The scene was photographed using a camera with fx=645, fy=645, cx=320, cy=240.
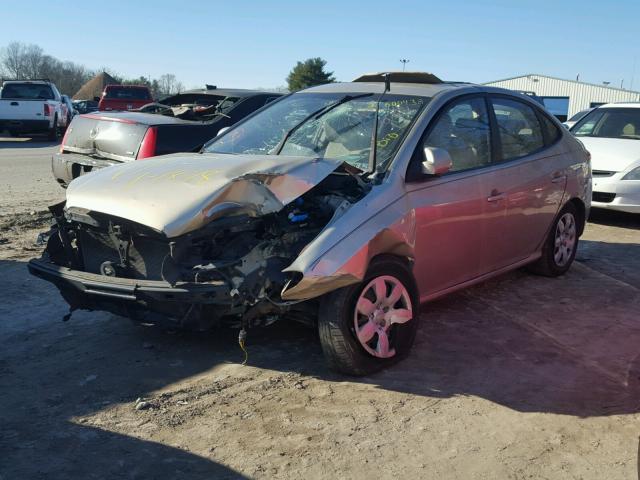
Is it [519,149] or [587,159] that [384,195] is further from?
[587,159]

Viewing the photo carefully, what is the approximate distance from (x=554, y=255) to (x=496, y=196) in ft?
5.07

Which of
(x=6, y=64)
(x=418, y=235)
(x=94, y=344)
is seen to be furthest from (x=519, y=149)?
(x=6, y=64)

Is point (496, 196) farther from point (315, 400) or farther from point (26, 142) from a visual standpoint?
point (26, 142)

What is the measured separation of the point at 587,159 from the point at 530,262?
4.57 feet

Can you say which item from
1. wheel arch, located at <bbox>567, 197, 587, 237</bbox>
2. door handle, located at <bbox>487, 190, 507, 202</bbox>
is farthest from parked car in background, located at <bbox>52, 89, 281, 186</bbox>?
wheel arch, located at <bbox>567, 197, 587, 237</bbox>

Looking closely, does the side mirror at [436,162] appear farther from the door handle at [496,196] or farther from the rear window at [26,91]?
the rear window at [26,91]

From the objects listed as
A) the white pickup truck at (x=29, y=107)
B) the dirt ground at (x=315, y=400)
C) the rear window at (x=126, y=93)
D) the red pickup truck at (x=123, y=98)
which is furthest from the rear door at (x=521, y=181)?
the white pickup truck at (x=29, y=107)

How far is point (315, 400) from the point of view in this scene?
12.1ft

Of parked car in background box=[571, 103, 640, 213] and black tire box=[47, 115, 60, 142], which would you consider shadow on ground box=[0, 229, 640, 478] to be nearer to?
parked car in background box=[571, 103, 640, 213]

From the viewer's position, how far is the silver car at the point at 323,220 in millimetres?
3596

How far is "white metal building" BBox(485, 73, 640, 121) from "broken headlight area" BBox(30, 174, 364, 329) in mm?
57280

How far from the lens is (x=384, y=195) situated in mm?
4000

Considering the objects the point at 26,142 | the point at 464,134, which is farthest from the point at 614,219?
the point at 26,142

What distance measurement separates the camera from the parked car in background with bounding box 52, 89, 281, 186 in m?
6.95
